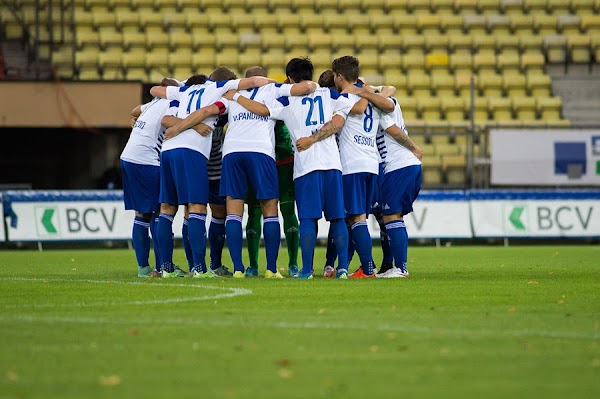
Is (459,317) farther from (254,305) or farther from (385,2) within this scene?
(385,2)

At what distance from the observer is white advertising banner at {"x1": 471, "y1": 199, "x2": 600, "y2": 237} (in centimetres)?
2231

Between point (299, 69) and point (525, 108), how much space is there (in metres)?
15.9

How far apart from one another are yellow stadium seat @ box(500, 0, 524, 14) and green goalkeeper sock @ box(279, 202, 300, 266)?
18323mm

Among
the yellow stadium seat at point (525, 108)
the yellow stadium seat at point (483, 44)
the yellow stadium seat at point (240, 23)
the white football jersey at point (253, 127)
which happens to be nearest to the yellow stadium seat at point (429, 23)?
the yellow stadium seat at point (483, 44)

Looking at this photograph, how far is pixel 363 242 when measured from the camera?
1125cm

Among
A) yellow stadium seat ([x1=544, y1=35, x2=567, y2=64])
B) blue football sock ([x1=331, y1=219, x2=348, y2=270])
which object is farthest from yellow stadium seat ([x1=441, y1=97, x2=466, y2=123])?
blue football sock ([x1=331, y1=219, x2=348, y2=270])

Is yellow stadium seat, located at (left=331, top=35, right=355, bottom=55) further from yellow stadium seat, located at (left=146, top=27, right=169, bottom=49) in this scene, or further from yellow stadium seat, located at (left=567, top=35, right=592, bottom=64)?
yellow stadium seat, located at (left=567, top=35, right=592, bottom=64)

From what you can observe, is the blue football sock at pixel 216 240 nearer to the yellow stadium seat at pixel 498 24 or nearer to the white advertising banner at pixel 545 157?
the white advertising banner at pixel 545 157

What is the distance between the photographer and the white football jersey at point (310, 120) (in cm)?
1103

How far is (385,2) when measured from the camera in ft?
94.7

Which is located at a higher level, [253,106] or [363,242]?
[253,106]

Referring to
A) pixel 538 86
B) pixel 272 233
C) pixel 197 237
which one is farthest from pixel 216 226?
pixel 538 86

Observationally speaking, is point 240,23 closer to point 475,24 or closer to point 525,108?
point 475,24

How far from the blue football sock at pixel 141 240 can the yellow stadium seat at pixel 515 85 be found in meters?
16.3
